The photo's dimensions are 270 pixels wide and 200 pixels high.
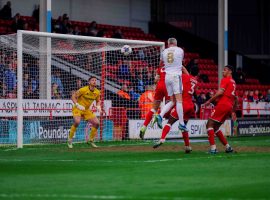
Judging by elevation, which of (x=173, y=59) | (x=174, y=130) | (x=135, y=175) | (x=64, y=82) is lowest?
(x=135, y=175)

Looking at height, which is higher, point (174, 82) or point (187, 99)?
point (174, 82)

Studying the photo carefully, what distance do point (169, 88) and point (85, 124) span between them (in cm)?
728

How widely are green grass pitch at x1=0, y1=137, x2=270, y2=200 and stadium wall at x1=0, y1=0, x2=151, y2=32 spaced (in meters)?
17.0

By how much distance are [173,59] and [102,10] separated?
20.5 metres

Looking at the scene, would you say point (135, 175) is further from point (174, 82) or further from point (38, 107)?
point (38, 107)

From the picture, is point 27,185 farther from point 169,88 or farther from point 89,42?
point 89,42

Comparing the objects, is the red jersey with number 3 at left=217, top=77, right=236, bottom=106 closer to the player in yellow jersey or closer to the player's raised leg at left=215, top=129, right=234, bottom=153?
the player's raised leg at left=215, top=129, right=234, bottom=153

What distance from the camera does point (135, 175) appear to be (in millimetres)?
13148

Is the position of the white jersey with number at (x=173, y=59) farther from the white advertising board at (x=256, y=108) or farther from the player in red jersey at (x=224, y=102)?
the white advertising board at (x=256, y=108)

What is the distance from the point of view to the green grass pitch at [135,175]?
10.8m

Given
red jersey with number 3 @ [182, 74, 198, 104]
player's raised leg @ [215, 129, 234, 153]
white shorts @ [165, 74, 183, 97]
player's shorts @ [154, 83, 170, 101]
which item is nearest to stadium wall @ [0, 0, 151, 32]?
player's shorts @ [154, 83, 170, 101]

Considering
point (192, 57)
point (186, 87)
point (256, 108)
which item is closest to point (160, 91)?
point (186, 87)

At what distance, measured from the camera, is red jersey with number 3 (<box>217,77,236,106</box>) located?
18.0 meters

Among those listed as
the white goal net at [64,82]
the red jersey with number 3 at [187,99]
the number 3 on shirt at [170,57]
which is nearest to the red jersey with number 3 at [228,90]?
the red jersey with number 3 at [187,99]
